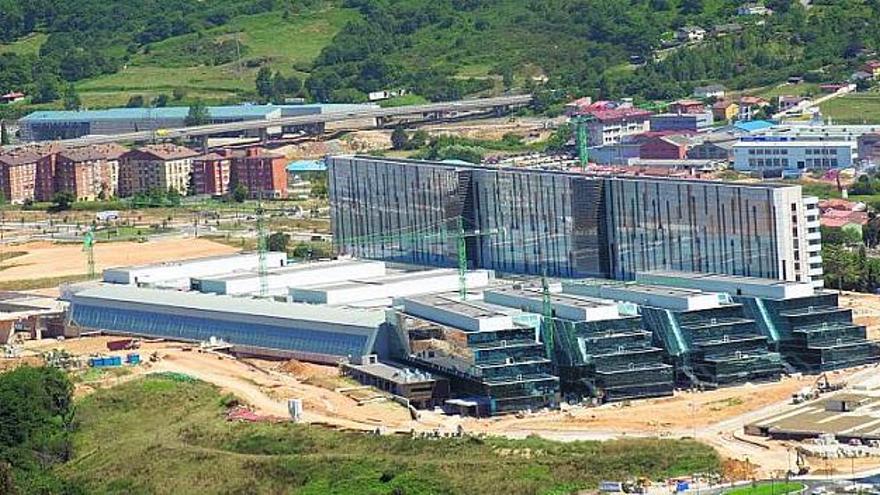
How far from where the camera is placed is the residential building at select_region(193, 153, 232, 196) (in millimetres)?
89250

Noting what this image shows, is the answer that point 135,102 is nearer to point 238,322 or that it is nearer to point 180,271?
point 180,271

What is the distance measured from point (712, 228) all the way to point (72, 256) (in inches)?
994

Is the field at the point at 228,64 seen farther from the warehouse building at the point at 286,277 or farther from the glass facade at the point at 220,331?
the glass facade at the point at 220,331

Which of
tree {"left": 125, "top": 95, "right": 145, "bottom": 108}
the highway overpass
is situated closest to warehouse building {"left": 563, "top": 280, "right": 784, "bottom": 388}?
the highway overpass

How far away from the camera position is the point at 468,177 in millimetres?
59125

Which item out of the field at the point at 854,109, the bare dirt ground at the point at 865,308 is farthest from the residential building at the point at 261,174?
the bare dirt ground at the point at 865,308

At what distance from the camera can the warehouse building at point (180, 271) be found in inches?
2312

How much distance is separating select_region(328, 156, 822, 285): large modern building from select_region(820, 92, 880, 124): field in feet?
91.1

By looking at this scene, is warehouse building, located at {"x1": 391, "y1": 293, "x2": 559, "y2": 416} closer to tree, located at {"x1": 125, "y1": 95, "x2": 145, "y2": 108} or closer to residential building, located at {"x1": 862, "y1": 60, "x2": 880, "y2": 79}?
residential building, located at {"x1": 862, "y1": 60, "x2": 880, "y2": 79}

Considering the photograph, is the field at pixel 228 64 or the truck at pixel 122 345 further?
the field at pixel 228 64

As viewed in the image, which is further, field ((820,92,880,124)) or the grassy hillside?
field ((820,92,880,124))

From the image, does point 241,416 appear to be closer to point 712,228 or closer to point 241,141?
point 712,228

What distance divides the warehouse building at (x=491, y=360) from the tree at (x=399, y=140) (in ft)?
160

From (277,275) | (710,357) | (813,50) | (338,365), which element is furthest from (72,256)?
(813,50)
